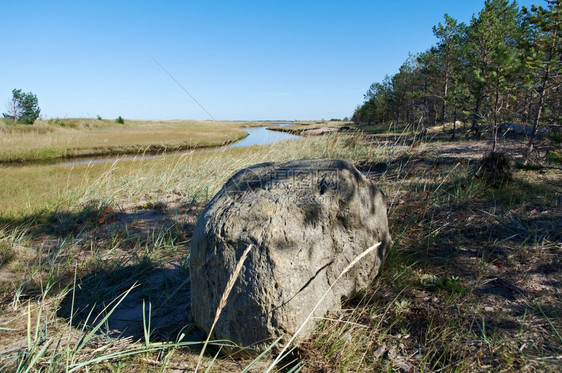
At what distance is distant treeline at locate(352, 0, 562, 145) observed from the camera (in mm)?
6176

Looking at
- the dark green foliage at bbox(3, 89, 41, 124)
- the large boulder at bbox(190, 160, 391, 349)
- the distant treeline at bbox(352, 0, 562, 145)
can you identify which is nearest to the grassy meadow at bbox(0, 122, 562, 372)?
the large boulder at bbox(190, 160, 391, 349)

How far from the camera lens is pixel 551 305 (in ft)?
7.08

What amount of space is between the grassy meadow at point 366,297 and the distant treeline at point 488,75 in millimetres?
2447

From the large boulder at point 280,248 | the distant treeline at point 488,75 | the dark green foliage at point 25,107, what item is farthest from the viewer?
the dark green foliage at point 25,107

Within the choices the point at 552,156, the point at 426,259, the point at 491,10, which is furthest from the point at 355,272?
the point at 491,10

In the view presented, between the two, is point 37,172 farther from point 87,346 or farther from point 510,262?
point 510,262

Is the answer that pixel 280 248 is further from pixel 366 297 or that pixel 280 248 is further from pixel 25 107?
pixel 25 107

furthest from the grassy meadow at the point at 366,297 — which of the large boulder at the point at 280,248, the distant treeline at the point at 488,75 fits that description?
the distant treeline at the point at 488,75

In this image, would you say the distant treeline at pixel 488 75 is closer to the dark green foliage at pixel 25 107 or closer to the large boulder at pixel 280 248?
the large boulder at pixel 280 248

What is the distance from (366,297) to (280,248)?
0.99 meters

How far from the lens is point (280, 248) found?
1767 mm

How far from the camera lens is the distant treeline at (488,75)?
618 centimetres

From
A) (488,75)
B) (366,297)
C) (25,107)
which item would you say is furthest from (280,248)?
(25,107)

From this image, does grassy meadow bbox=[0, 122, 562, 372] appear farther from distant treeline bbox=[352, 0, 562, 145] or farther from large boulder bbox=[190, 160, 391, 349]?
distant treeline bbox=[352, 0, 562, 145]
